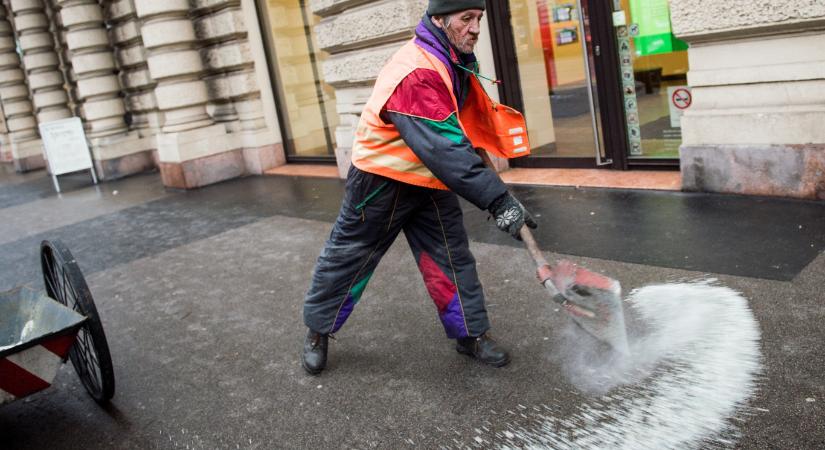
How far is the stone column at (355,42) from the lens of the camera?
7887mm

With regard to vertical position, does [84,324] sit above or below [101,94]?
below

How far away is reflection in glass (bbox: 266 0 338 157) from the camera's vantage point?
36.1 ft

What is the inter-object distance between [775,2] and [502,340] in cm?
324

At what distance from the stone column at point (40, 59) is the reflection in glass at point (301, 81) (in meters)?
7.95

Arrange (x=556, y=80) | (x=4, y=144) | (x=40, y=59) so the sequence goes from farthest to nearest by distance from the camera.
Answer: (x=4, y=144) → (x=40, y=59) → (x=556, y=80)

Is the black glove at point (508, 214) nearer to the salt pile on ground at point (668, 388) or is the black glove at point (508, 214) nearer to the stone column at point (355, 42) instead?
the salt pile on ground at point (668, 388)

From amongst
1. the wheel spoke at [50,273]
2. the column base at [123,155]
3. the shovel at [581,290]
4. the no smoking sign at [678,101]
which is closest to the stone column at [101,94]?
the column base at [123,155]

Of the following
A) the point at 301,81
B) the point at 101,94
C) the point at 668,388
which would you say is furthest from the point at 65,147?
the point at 668,388

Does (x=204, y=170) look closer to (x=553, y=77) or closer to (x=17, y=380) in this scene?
(x=553, y=77)

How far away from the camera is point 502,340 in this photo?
12.8 feet

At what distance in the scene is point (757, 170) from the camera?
5.70m

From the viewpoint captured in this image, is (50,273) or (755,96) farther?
(755,96)

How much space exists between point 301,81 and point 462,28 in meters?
8.49

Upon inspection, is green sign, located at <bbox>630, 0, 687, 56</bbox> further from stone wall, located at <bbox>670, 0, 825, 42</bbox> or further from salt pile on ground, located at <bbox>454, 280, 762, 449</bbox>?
salt pile on ground, located at <bbox>454, 280, 762, 449</bbox>
